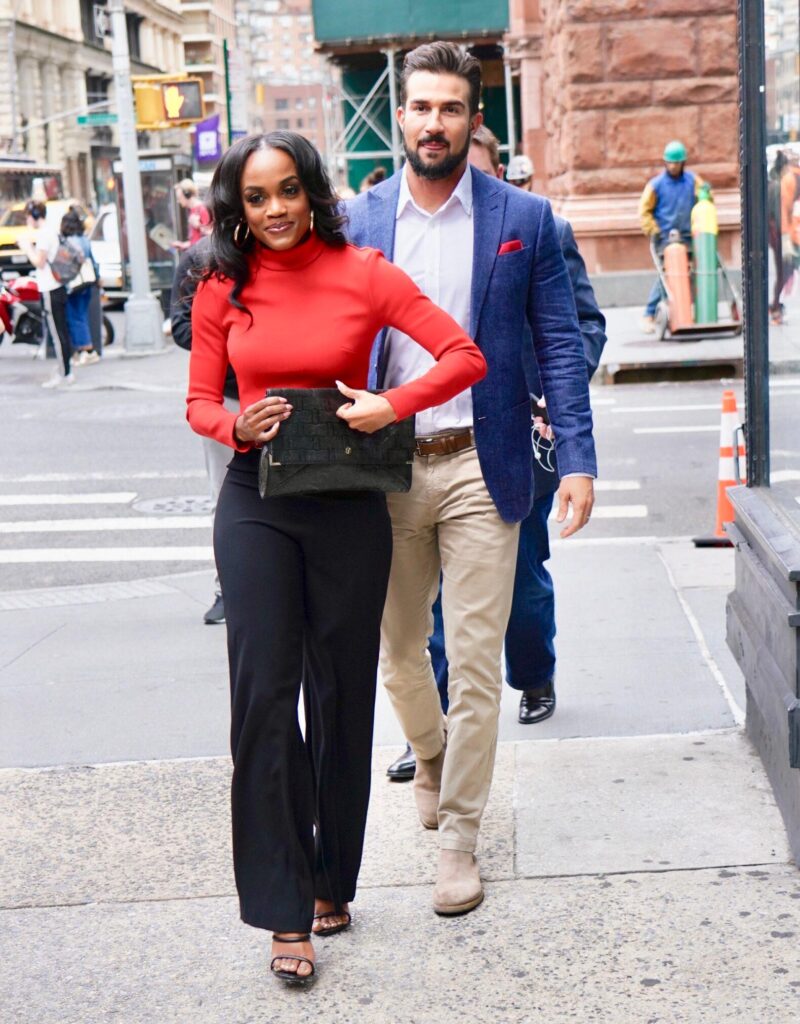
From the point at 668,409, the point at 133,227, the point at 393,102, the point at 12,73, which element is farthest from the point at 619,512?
the point at 12,73

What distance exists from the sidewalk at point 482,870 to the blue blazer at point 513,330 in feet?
3.12

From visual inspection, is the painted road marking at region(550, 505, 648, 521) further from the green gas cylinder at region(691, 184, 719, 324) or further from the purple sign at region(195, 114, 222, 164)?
the purple sign at region(195, 114, 222, 164)

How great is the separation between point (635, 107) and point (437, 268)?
635 inches

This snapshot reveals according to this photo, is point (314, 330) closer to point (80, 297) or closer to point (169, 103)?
point (80, 297)

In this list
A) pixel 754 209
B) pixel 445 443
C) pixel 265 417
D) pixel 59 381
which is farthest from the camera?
pixel 59 381

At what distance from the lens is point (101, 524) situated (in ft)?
33.0

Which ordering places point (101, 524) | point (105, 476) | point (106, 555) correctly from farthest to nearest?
point (105, 476) < point (101, 524) < point (106, 555)

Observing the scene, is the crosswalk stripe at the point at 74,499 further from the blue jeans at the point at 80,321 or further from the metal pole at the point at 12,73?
the metal pole at the point at 12,73

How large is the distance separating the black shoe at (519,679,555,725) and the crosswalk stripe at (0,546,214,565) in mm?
3768

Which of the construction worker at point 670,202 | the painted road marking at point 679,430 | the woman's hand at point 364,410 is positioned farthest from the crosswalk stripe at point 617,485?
the woman's hand at point 364,410

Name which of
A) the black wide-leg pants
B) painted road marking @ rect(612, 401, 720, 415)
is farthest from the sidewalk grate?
painted road marking @ rect(612, 401, 720, 415)

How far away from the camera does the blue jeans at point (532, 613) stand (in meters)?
5.24

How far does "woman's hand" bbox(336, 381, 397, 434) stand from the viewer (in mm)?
3434

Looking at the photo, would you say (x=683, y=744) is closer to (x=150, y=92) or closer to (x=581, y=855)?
(x=581, y=855)
